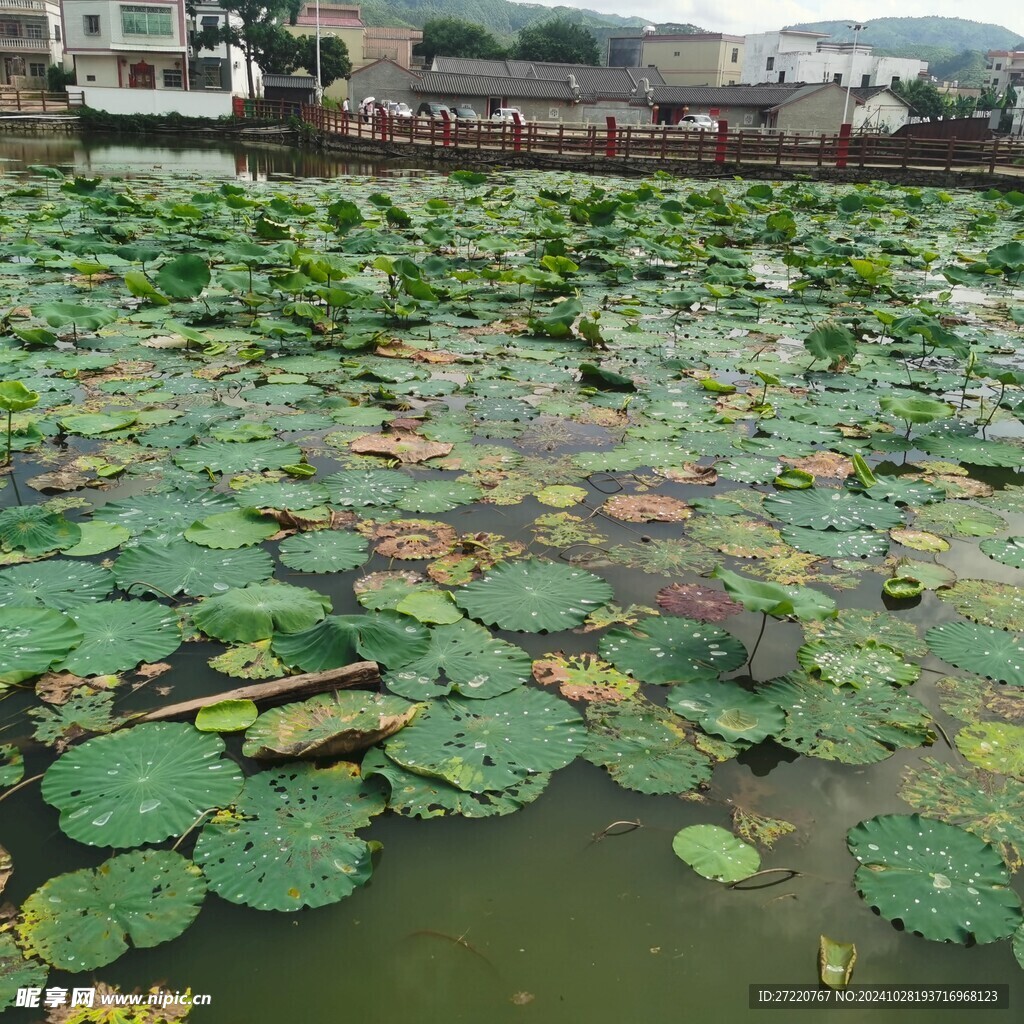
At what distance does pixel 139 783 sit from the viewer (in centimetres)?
151

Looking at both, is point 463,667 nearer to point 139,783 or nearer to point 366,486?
point 139,783

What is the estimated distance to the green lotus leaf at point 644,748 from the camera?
1585mm

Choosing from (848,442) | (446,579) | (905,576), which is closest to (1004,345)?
(848,442)

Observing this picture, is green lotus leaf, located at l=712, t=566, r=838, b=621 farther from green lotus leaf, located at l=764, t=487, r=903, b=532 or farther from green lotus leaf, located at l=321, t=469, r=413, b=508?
green lotus leaf, located at l=321, t=469, r=413, b=508

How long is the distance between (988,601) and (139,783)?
1.93 m

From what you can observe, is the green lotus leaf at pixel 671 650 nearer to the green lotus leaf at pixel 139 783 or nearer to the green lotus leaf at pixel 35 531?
the green lotus leaf at pixel 139 783

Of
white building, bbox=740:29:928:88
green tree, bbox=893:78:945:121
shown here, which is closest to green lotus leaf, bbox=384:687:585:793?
green tree, bbox=893:78:945:121

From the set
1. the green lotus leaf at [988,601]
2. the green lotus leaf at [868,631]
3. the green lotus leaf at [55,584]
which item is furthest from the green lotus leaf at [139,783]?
the green lotus leaf at [988,601]

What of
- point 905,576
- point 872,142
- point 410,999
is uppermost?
point 872,142

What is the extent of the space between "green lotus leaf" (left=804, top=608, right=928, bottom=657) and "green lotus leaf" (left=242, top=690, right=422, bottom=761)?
0.96m

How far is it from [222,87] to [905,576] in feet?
153

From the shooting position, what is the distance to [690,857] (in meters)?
1.42

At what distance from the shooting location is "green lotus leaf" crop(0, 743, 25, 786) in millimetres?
1539

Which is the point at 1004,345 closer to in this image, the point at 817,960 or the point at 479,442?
the point at 479,442
